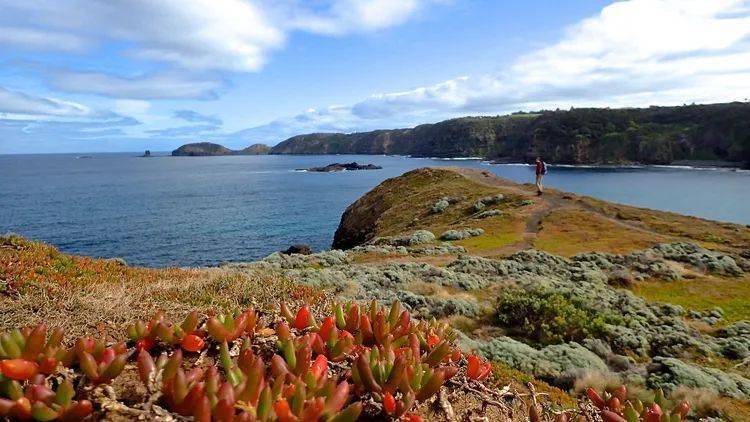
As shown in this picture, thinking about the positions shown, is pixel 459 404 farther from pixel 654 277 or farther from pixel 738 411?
pixel 654 277

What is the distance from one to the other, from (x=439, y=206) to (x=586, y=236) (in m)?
17.0

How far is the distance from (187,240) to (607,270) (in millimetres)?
52867

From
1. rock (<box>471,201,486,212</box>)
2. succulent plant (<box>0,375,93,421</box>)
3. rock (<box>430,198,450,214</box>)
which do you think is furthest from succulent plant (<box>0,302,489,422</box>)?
rock (<box>430,198,450,214</box>)

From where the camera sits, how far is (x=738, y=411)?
8.57m

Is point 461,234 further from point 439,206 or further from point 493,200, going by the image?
point 439,206

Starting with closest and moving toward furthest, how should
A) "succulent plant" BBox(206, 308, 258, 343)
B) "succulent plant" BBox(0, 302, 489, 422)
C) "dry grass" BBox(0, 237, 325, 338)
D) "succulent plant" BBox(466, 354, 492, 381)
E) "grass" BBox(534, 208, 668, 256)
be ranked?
"succulent plant" BBox(0, 302, 489, 422), "succulent plant" BBox(206, 308, 258, 343), "succulent plant" BBox(466, 354, 492, 381), "dry grass" BBox(0, 237, 325, 338), "grass" BBox(534, 208, 668, 256)

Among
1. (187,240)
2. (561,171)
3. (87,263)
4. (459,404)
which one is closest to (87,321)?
(459,404)

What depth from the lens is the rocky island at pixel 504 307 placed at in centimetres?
457

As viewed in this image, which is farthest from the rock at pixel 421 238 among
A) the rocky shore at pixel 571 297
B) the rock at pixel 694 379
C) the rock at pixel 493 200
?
the rock at pixel 694 379

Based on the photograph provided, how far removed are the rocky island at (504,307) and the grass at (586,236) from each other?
0.17 m

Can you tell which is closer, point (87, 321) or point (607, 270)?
point (87, 321)

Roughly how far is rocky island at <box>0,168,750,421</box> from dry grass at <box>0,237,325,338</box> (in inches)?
1.7

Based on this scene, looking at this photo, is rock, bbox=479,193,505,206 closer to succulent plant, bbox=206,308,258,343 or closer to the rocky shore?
the rocky shore

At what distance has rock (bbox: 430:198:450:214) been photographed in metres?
44.0
